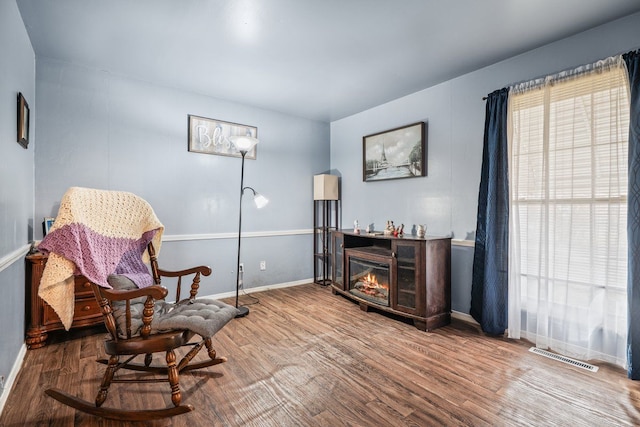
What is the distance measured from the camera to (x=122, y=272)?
2.06 metres

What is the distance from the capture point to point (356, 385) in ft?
6.42

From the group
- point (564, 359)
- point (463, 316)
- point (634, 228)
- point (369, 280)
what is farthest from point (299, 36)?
point (564, 359)

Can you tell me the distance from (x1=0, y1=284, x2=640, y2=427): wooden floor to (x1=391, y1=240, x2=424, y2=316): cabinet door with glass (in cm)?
26

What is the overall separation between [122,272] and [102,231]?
300 millimetres

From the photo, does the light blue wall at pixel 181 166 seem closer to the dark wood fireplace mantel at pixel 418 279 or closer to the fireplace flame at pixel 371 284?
the fireplace flame at pixel 371 284

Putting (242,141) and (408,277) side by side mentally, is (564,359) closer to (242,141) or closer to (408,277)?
(408,277)

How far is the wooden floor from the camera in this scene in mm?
1653

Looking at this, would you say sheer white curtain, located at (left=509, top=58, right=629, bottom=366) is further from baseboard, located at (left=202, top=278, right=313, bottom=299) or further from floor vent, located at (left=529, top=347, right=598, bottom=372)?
baseboard, located at (left=202, top=278, right=313, bottom=299)

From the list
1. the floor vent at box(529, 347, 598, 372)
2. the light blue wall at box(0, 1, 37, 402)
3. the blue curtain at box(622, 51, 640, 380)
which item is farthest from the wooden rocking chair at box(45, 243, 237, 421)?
the blue curtain at box(622, 51, 640, 380)

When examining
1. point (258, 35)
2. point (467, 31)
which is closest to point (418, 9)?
point (467, 31)

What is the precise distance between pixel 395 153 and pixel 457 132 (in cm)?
78

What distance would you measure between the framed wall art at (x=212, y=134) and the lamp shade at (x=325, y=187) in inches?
45.1

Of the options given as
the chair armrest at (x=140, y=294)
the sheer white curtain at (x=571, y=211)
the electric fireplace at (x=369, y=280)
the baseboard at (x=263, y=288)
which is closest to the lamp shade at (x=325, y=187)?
the electric fireplace at (x=369, y=280)

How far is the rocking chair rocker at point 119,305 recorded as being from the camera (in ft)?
5.43
